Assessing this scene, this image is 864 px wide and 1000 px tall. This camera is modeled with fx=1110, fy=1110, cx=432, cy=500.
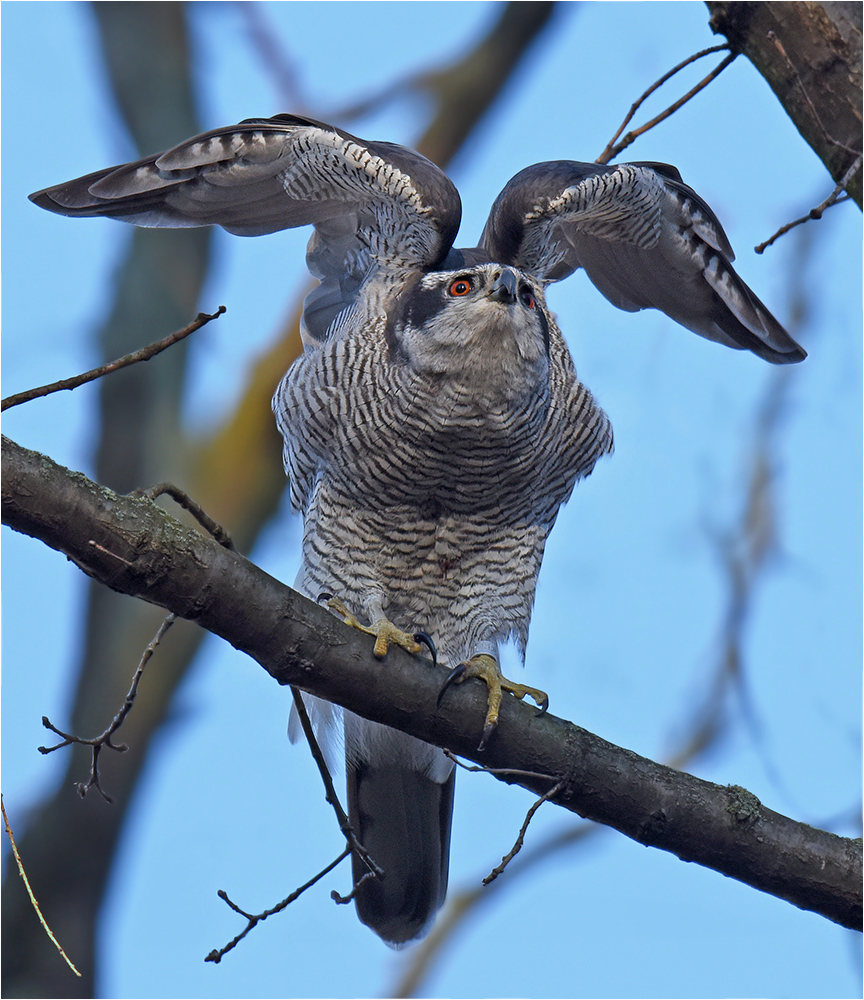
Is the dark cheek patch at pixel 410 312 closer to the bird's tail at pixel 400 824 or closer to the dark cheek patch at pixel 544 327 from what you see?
the dark cheek patch at pixel 544 327

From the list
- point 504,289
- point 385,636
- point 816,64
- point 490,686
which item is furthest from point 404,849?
point 816,64

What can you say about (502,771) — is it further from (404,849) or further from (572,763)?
(404,849)

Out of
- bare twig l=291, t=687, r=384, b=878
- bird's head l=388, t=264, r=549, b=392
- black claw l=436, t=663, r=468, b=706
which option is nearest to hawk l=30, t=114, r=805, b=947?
bird's head l=388, t=264, r=549, b=392

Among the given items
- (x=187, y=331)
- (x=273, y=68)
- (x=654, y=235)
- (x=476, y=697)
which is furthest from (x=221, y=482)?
(x=187, y=331)

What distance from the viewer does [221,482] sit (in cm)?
702

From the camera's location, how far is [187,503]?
2527 millimetres

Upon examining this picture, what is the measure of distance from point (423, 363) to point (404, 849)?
189 centimetres

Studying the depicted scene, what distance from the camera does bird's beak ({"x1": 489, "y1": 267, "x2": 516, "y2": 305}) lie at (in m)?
3.57

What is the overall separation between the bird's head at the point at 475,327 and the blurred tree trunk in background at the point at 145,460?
10.1 feet

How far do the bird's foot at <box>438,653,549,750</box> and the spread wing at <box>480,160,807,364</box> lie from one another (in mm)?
1497

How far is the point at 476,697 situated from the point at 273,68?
538cm

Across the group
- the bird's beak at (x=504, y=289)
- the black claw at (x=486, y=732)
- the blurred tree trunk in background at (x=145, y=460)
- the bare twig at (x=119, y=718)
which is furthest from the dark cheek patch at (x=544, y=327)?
the blurred tree trunk in background at (x=145, y=460)

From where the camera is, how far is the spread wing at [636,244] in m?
3.77

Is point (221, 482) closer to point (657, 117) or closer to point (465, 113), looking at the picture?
point (465, 113)
